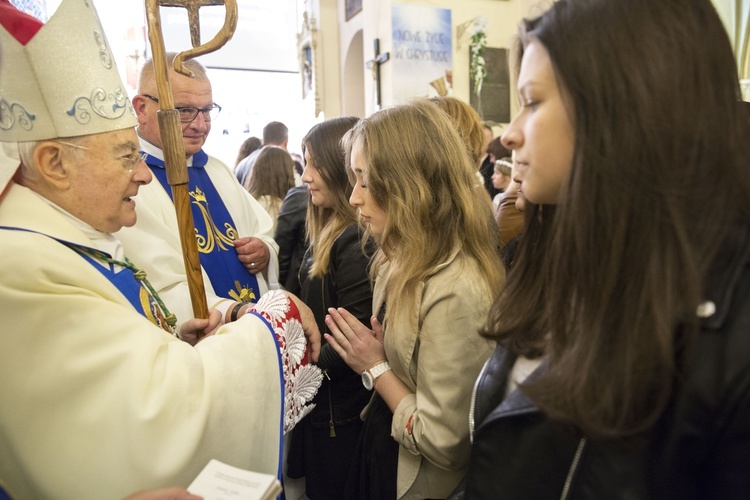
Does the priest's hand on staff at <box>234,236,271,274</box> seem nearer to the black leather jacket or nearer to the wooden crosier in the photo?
the wooden crosier

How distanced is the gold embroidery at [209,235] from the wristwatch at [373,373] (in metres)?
1.13

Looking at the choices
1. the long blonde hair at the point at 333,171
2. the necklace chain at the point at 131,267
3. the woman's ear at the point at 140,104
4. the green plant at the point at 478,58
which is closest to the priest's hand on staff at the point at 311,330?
the necklace chain at the point at 131,267

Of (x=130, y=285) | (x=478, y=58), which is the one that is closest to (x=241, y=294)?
(x=130, y=285)

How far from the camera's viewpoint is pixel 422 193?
1598 millimetres

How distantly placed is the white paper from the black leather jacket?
0.45 metres

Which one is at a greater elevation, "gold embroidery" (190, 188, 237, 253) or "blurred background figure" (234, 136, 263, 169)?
"blurred background figure" (234, 136, 263, 169)

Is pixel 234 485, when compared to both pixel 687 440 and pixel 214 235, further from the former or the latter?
pixel 214 235

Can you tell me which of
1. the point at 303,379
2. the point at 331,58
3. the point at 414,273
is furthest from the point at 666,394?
the point at 331,58

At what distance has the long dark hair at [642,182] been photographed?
0.82m

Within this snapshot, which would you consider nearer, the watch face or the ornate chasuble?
the ornate chasuble

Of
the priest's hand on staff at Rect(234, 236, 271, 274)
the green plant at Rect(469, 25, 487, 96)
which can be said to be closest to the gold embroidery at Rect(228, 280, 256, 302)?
the priest's hand on staff at Rect(234, 236, 271, 274)

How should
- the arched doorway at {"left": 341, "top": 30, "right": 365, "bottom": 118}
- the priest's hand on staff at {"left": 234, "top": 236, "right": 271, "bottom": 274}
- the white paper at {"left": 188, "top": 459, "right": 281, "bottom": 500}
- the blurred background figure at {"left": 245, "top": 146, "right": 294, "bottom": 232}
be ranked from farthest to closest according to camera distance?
the arched doorway at {"left": 341, "top": 30, "right": 365, "bottom": 118}, the blurred background figure at {"left": 245, "top": 146, "right": 294, "bottom": 232}, the priest's hand on staff at {"left": 234, "top": 236, "right": 271, "bottom": 274}, the white paper at {"left": 188, "top": 459, "right": 281, "bottom": 500}

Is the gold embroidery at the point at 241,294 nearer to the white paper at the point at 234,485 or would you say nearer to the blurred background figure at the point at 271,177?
the white paper at the point at 234,485

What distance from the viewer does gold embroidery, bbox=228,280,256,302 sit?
242 cm
